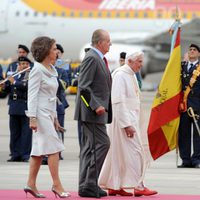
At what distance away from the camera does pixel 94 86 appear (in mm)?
11664

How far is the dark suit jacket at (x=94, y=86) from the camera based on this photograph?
11.6 metres

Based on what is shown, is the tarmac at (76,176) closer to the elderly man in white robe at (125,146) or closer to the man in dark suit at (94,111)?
the elderly man in white robe at (125,146)

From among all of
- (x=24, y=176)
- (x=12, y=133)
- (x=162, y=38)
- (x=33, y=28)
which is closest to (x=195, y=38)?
(x=162, y=38)

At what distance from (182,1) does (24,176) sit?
29.9 metres

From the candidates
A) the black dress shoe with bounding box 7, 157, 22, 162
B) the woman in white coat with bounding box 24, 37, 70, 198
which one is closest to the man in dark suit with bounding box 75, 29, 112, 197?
the woman in white coat with bounding box 24, 37, 70, 198

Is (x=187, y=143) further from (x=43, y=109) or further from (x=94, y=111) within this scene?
(x=43, y=109)

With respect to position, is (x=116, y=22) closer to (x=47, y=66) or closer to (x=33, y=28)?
(x=33, y=28)

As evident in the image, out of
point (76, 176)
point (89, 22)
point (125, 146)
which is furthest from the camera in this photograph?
point (89, 22)

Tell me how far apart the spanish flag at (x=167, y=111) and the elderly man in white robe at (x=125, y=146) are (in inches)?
91.1

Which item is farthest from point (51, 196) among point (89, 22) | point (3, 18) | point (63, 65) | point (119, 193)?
point (89, 22)

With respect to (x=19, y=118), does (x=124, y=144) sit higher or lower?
higher

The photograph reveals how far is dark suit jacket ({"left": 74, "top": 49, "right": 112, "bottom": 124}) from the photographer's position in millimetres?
11609

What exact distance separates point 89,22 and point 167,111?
2758 cm

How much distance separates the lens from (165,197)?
11.7 meters
